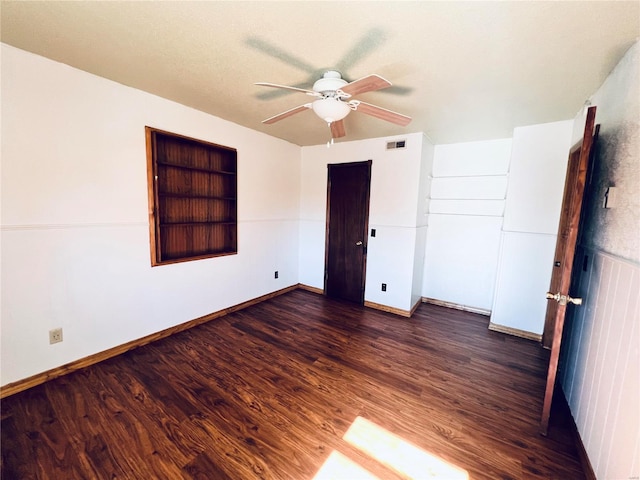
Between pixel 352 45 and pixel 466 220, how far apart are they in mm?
2939

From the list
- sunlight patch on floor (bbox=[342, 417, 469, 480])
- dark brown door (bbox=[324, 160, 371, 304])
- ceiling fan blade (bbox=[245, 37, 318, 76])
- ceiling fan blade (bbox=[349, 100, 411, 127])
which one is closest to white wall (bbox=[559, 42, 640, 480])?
sunlight patch on floor (bbox=[342, 417, 469, 480])

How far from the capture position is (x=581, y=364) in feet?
5.78

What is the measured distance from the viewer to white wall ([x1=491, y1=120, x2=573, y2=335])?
2.80m

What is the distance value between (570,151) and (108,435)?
15.0 ft

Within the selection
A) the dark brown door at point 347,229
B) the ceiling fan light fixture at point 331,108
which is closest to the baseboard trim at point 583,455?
the dark brown door at point 347,229

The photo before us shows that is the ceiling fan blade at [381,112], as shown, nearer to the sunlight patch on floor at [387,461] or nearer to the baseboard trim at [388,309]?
the sunlight patch on floor at [387,461]

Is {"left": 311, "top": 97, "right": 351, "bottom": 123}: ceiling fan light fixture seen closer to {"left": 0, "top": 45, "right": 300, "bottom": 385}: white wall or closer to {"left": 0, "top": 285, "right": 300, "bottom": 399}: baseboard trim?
{"left": 0, "top": 45, "right": 300, "bottom": 385}: white wall

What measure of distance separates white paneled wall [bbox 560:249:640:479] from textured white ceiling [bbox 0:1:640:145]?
50.8 inches

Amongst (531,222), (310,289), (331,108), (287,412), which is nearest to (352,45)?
(331,108)

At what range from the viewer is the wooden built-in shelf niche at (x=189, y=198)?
2.62 metres

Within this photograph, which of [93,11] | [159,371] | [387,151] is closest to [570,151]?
[387,151]

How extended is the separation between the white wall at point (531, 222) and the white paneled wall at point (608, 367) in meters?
1.17

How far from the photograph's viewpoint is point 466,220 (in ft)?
12.0

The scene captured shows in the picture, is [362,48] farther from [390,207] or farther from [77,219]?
[77,219]
